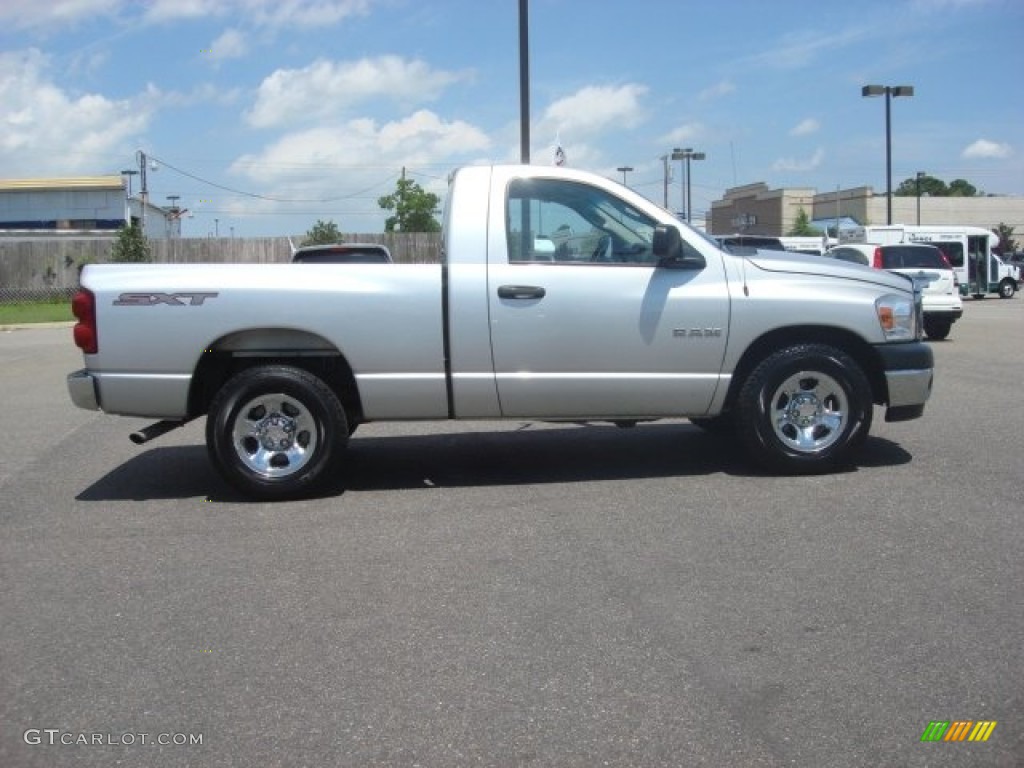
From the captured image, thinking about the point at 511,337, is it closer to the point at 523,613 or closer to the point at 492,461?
the point at 492,461

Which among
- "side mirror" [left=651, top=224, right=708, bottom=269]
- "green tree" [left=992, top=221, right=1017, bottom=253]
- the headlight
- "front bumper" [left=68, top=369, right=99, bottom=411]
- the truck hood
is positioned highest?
"green tree" [left=992, top=221, right=1017, bottom=253]

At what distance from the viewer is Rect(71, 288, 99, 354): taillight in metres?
6.50

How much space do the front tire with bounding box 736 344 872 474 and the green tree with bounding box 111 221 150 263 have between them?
101ft

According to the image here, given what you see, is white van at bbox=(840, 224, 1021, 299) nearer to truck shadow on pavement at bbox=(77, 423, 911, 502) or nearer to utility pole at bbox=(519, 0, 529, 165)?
utility pole at bbox=(519, 0, 529, 165)

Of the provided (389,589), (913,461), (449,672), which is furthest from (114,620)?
(913,461)

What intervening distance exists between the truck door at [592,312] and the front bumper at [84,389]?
256cm

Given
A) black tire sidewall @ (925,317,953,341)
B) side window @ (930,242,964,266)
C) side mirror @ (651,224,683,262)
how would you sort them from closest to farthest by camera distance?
side mirror @ (651,224,683,262)
black tire sidewall @ (925,317,953,341)
side window @ (930,242,964,266)

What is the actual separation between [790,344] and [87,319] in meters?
4.59

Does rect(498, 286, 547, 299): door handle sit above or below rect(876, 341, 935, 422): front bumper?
above

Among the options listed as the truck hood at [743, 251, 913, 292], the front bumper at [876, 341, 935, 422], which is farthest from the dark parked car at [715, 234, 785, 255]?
the front bumper at [876, 341, 935, 422]

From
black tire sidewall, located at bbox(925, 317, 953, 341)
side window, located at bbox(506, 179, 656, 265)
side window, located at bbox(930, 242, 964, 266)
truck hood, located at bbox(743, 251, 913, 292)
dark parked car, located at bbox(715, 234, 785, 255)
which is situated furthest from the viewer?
side window, located at bbox(930, 242, 964, 266)

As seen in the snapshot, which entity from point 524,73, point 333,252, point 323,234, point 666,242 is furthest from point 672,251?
point 323,234

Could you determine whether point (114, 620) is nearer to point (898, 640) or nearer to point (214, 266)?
point (214, 266)

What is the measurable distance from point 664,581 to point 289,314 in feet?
9.72
